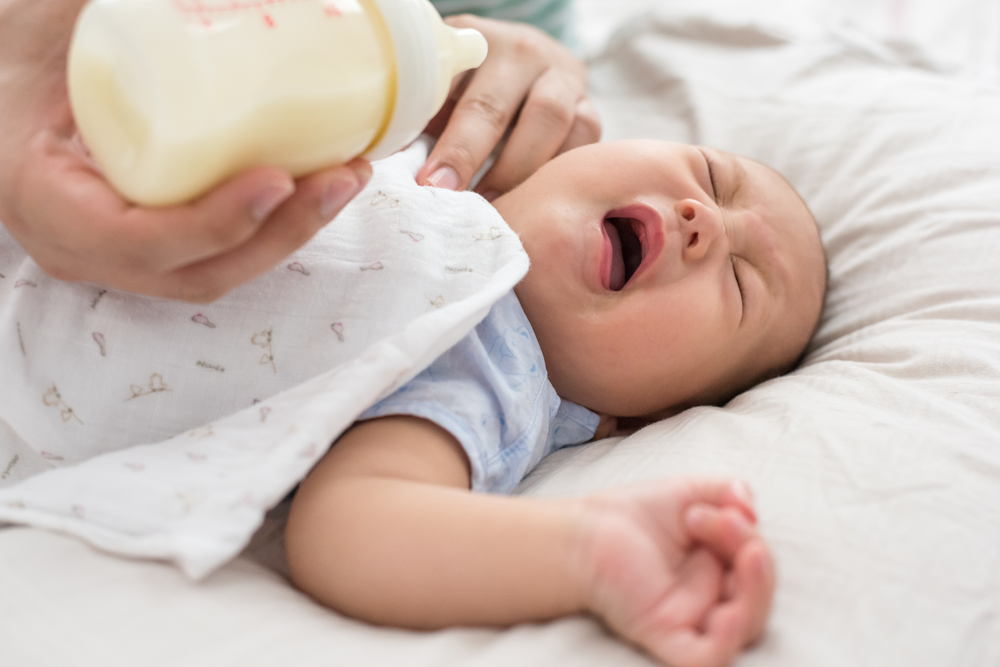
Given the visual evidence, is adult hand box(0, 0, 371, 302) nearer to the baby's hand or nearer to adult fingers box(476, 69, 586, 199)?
the baby's hand

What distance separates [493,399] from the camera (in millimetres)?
792

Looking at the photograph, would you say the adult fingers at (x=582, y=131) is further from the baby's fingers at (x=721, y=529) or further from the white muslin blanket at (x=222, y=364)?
the baby's fingers at (x=721, y=529)

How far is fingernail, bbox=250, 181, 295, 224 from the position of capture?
52cm

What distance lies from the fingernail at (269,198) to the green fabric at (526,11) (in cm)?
103

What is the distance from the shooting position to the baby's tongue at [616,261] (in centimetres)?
96

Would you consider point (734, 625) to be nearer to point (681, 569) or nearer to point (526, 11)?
point (681, 569)

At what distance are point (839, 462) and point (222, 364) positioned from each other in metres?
0.59

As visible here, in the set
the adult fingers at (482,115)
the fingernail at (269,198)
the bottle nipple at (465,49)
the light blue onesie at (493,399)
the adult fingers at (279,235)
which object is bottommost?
the light blue onesie at (493,399)

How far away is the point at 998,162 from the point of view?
3.67ft

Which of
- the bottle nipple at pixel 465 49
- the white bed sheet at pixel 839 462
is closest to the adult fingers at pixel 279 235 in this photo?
the bottle nipple at pixel 465 49

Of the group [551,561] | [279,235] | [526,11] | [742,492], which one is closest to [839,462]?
[742,492]

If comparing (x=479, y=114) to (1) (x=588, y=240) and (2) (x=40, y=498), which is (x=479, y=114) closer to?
(1) (x=588, y=240)

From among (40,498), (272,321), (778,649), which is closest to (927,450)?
(778,649)

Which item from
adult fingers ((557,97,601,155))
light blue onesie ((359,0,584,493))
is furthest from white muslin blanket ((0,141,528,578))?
adult fingers ((557,97,601,155))
